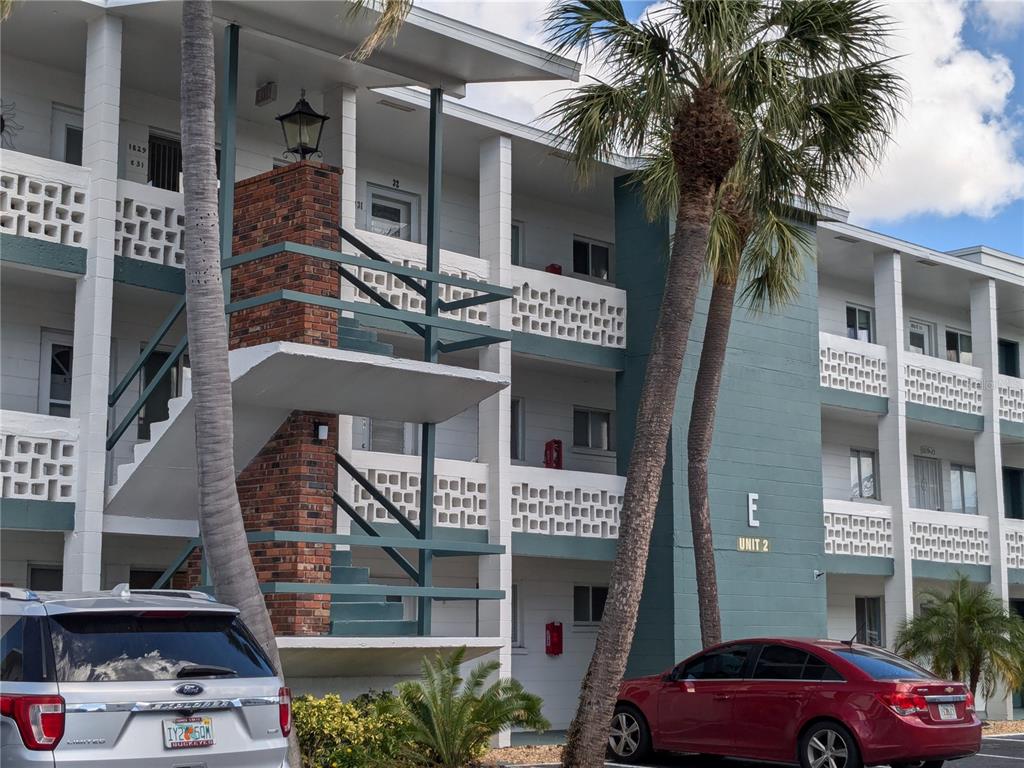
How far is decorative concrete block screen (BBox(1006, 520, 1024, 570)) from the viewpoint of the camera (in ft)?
95.0

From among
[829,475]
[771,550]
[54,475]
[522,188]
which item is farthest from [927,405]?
[54,475]

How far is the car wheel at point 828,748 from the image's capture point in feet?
48.0

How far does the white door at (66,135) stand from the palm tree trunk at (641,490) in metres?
7.90

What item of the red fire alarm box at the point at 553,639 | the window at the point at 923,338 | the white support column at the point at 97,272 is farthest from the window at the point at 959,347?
the white support column at the point at 97,272

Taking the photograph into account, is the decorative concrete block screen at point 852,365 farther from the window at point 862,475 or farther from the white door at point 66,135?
the white door at point 66,135

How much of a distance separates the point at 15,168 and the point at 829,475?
18134mm

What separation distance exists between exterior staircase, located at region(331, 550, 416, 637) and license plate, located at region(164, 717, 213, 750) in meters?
7.11

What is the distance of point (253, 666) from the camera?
9.05 meters

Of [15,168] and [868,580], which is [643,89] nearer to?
[15,168]

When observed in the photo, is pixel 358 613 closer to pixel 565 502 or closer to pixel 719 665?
pixel 719 665

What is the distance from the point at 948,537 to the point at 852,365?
14.1ft

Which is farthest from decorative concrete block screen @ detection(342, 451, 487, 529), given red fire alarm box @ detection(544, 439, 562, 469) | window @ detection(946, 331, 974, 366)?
window @ detection(946, 331, 974, 366)

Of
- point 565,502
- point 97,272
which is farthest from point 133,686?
point 565,502

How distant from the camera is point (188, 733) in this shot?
334 inches
